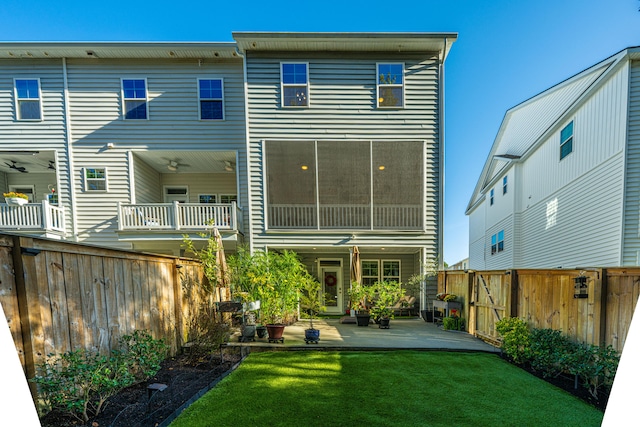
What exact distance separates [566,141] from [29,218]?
16.8 m

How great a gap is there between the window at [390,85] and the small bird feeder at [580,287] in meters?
6.34

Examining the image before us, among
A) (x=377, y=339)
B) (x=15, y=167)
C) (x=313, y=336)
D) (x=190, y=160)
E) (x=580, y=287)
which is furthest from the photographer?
(x=190, y=160)

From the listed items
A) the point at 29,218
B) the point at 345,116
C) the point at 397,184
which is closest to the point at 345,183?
the point at 397,184

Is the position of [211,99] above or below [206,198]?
above

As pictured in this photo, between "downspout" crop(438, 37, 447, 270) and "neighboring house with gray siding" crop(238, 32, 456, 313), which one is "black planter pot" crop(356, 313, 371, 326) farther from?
"downspout" crop(438, 37, 447, 270)

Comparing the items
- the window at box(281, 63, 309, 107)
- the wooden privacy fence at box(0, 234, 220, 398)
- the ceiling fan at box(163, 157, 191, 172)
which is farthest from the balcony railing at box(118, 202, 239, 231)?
the window at box(281, 63, 309, 107)

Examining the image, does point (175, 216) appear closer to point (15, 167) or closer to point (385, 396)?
point (15, 167)

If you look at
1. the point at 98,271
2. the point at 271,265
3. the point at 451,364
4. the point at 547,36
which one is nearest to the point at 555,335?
the point at 451,364

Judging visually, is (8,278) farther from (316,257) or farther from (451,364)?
(316,257)

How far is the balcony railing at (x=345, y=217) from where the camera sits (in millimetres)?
7680

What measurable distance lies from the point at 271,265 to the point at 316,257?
347 centimetres

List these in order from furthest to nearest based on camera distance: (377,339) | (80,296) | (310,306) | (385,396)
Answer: (310,306) → (377,339) → (385,396) → (80,296)

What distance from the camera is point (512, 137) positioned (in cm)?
1180

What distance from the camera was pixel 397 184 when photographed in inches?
303
